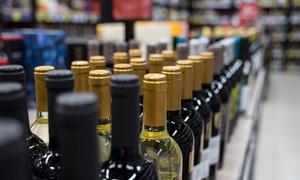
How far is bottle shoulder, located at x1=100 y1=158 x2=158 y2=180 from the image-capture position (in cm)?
53

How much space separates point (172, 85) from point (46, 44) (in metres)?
1.16

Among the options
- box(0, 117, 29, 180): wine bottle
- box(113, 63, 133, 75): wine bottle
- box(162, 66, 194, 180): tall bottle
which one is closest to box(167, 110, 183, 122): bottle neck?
box(162, 66, 194, 180): tall bottle

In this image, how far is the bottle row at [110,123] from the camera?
→ 35cm

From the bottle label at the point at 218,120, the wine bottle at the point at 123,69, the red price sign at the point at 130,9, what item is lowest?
the bottle label at the point at 218,120

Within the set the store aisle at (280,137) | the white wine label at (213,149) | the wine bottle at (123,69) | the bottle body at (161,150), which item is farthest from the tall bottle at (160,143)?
the store aisle at (280,137)

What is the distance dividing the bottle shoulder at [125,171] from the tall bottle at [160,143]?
84mm

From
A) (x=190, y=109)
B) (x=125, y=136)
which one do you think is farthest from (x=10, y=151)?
(x=190, y=109)

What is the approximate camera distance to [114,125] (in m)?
0.47

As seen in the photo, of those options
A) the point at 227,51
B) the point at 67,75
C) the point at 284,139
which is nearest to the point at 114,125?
the point at 67,75

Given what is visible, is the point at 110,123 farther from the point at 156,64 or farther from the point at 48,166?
the point at 156,64

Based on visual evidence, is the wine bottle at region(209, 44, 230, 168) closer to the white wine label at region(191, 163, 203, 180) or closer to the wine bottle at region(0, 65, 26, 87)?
the white wine label at region(191, 163, 203, 180)

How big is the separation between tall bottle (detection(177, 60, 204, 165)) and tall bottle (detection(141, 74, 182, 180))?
0.13 metres

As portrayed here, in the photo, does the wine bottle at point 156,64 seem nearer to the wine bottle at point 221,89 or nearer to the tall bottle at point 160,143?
the tall bottle at point 160,143

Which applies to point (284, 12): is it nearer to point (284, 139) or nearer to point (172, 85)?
point (284, 139)
